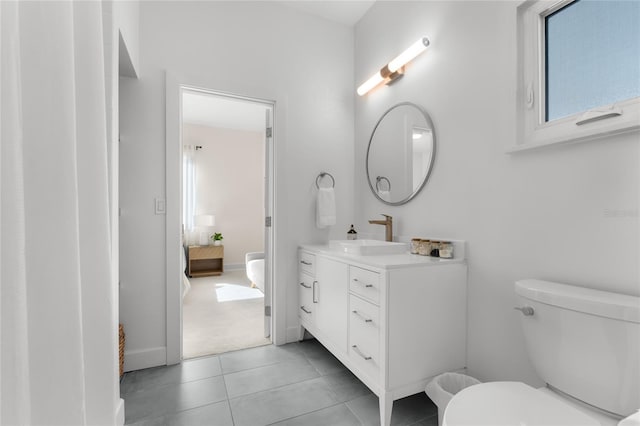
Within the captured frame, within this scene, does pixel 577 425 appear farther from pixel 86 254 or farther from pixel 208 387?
pixel 208 387

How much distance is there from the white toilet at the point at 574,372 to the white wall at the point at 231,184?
5.08 meters

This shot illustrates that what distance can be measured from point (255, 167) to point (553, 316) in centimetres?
529

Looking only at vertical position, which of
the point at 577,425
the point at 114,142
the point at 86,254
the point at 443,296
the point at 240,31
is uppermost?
the point at 240,31

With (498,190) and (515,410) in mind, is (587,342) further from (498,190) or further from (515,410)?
(498,190)

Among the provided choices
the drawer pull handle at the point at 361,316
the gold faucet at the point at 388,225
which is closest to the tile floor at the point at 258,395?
the drawer pull handle at the point at 361,316

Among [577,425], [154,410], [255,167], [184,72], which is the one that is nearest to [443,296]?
[577,425]

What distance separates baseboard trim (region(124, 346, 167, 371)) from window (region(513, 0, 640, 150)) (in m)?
2.44

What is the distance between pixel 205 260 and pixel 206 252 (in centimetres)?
29

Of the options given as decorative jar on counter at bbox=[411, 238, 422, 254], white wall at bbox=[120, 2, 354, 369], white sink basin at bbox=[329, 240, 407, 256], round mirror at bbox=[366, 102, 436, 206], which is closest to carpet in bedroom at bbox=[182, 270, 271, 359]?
white wall at bbox=[120, 2, 354, 369]

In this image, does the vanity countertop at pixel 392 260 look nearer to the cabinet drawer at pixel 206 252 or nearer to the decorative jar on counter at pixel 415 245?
the decorative jar on counter at pixel 415 245

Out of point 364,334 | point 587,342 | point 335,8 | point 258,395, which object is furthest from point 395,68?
point 258,395

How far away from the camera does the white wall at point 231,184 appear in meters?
5.44

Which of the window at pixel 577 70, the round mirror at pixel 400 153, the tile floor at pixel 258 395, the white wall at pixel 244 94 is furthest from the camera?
the white wall at pixel 244 94

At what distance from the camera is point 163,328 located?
215 centimetres
